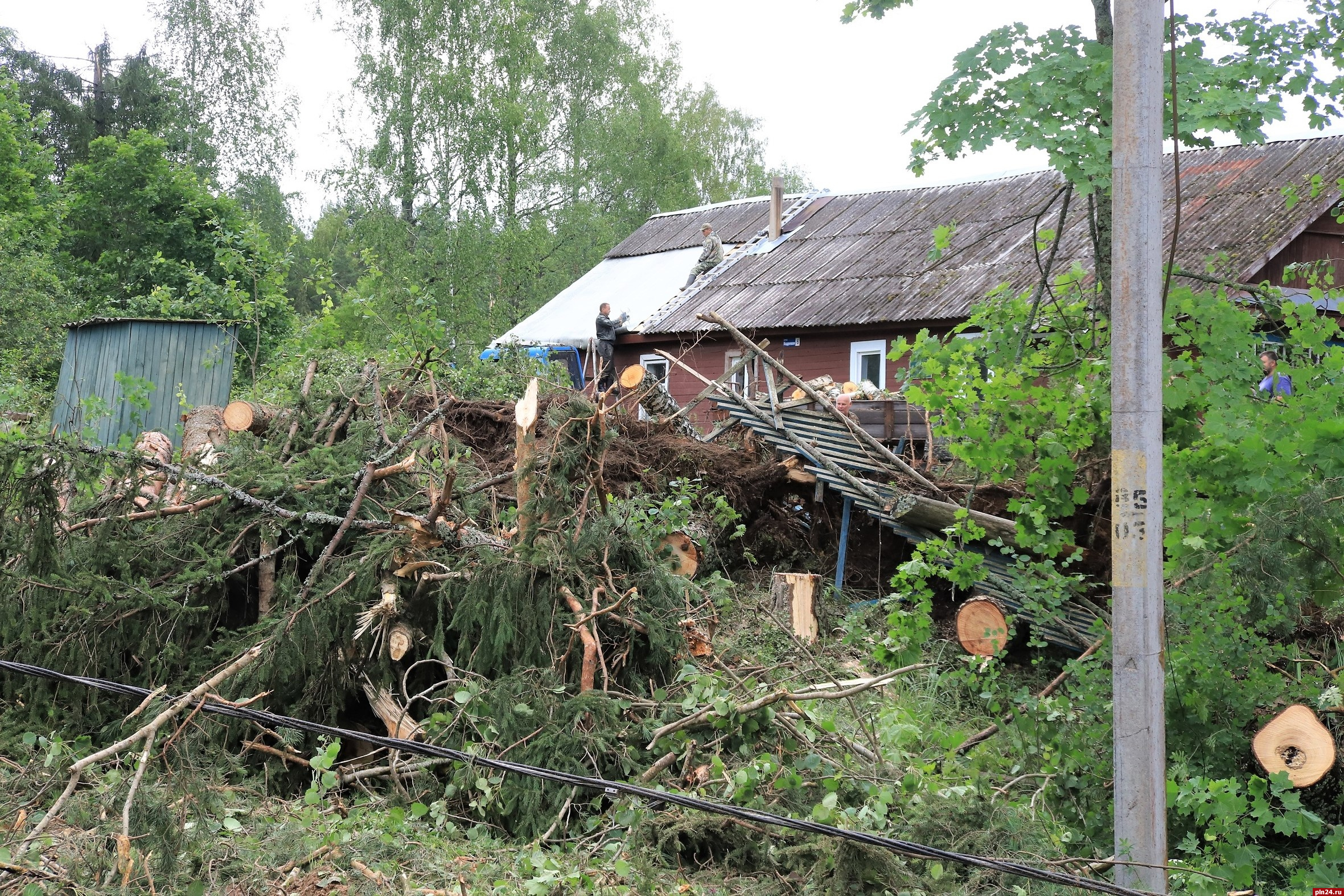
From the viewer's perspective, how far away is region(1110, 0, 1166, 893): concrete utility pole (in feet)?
11.2

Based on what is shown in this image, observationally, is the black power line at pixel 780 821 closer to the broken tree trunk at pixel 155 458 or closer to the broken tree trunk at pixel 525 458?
the broken tree trunk at pixel 525 458

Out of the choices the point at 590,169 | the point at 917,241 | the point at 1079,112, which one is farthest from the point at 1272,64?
the point at 590,169

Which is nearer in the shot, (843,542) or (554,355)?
(843,542)

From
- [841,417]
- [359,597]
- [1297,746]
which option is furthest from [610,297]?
[1297,746]

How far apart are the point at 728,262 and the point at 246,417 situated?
44.8ft

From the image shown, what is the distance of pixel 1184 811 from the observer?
395cm

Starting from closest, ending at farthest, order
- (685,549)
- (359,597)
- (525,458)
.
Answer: (359,597), (525,458), (685,549)

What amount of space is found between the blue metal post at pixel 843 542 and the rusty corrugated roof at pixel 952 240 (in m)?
4.58

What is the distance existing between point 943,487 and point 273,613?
4.64 meters

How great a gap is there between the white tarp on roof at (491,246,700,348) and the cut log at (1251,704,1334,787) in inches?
641

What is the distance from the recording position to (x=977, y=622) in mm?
7102

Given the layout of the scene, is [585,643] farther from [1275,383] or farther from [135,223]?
[135,223]

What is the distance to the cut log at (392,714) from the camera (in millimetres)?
5168

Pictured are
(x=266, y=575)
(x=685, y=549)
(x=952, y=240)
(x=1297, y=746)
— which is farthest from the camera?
(x=952, y=240)
